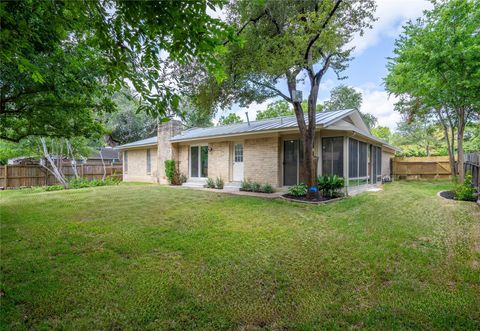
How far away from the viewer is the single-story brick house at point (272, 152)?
9828 millimetres

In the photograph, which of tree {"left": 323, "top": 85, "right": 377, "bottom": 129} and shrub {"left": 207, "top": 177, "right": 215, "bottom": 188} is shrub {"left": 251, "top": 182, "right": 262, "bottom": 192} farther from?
tree {"left": 323, "top": 85, "right": 377, "bottom": 129}

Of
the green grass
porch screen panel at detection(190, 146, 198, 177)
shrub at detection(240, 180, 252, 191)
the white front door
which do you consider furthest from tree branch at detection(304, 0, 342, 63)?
porch screen panel at detection(190, 146, 198, 177)

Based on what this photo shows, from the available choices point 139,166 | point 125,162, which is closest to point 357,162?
point 139,166

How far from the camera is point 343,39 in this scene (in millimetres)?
8008

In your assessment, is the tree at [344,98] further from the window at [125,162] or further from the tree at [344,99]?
the window at [125,162]

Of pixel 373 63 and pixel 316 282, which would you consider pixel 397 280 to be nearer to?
pixel 316 282

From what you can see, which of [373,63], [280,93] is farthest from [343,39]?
[373,63]

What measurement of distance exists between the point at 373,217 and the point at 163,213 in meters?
5.37

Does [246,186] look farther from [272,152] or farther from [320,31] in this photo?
[320,31]

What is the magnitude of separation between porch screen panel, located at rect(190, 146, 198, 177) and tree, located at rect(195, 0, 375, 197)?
5136 mm

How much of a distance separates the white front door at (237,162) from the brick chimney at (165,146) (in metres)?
4.34

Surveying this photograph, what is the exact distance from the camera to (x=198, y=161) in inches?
551

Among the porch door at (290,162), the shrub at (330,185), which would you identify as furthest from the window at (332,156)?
the porch door at (290,162)

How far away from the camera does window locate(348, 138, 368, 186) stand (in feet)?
33.0
